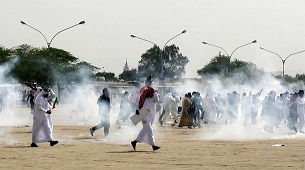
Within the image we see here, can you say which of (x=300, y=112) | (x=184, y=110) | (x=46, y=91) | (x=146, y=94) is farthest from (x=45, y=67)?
(x=146, y=94)

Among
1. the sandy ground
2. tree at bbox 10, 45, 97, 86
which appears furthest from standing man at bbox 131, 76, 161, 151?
tree at bbox 10, 45, 97, 86

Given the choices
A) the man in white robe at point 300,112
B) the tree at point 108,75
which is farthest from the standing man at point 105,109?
the tree at point 108,75

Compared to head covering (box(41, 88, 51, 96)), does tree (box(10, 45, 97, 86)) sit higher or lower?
higher

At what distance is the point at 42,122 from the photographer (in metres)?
20.8

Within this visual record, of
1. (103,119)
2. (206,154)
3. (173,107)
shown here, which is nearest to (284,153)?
(206,154)

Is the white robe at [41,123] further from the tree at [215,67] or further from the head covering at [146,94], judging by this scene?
the tree at [215,67]

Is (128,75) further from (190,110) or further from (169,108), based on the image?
(190,110)

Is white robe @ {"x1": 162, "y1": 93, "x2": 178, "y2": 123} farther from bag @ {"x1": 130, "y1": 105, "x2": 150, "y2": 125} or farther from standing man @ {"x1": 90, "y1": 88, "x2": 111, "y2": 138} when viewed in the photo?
bag @ {"x1": 130, "y1": 105, "x2": 150, "y2": 125}

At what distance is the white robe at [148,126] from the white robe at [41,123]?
2.74 metres

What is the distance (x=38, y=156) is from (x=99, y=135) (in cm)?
877

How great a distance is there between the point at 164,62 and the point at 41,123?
10078 cm

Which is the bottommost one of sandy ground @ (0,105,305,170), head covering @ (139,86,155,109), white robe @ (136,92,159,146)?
sandy ground @ (0,105,305,170)

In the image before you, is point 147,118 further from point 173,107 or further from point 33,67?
point 33,67

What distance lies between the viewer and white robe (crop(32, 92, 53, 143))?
20539mm
